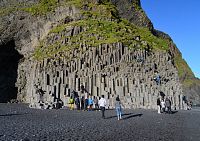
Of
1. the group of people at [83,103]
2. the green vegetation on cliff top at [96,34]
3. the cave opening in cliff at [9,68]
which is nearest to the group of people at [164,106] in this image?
the group of people at [83,103]

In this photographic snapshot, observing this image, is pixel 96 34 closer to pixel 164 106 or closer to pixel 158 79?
pixel 158 79

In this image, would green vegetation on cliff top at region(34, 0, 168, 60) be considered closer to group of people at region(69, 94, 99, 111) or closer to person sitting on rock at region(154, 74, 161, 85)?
person sitting on rock at region(154, 74, 161, 85)

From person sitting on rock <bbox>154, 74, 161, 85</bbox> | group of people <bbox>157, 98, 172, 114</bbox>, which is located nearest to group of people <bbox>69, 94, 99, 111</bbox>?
group of people <bbox>157, 98, 172, 114</bbox>

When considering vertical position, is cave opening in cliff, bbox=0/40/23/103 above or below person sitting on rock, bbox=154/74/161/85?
above

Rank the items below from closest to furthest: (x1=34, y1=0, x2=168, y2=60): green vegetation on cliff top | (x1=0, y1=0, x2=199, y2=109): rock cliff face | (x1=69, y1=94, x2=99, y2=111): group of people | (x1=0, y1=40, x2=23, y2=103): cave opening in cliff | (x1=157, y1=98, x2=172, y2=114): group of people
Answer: (x1=157, y1=98, x2=172, y2=114): group of people
(x1=69, y1=94, x2=99, y2=111): group of people
(x1=0, y1=0, x2=199, y2=109): rock cliff face
(x1=34, y1=0, x2=168, y2=60): green vegetation on cliff top
(x1=0, y1=40, x2=23, y2=103): cave opening in cliff

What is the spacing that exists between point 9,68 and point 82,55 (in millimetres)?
23853

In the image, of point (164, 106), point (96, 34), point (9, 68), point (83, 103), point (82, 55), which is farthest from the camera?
point (9, 68)

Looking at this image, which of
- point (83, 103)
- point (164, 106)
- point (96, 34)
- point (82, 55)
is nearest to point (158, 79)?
point (164, 106)

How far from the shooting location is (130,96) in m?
38.6

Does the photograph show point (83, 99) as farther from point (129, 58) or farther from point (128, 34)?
point (128, 34)

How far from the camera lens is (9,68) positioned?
6356cm

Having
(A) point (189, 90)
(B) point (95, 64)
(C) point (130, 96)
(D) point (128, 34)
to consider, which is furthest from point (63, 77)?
(A) point (189, 90)

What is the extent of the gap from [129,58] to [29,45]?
2352cm

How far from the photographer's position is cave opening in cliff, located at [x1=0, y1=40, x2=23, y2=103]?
59.9 meters
